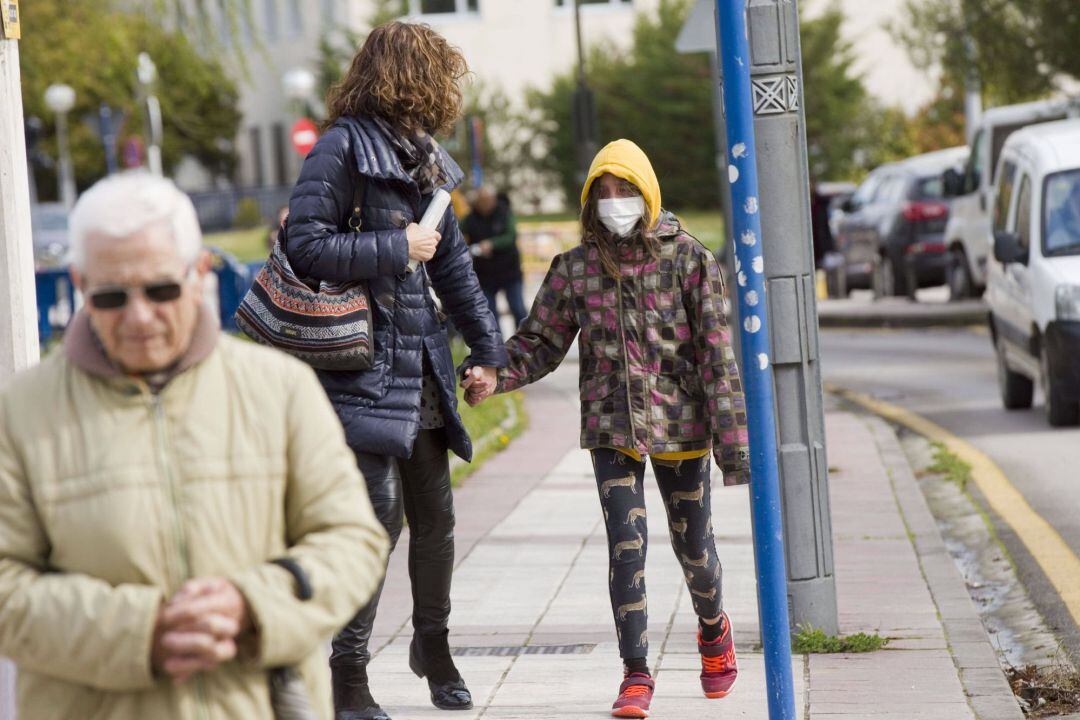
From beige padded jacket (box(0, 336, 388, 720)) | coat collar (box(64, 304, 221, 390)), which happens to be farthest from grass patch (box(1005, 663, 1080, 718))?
coat collar (box(64, 304, 221, 390))

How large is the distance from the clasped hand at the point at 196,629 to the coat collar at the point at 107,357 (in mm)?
318

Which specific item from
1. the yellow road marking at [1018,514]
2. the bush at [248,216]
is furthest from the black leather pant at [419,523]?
the bush at [248,216]

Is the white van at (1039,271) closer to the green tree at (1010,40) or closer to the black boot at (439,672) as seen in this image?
the black boot at (439,672)

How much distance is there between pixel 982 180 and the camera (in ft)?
73.0

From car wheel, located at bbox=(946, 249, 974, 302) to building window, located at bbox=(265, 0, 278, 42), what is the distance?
3589cm

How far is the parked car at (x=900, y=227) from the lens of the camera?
24766 millimetres

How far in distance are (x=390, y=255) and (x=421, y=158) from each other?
0.34 meters

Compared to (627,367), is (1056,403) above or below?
below

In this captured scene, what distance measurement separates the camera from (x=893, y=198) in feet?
82.8

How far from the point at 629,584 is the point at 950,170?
49.9 ft

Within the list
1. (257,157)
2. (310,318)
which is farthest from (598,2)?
(310,318)

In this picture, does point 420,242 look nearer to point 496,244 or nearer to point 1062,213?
point 1062,213

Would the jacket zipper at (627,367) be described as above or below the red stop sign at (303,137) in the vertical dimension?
below

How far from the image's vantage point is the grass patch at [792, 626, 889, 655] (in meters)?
6.28
